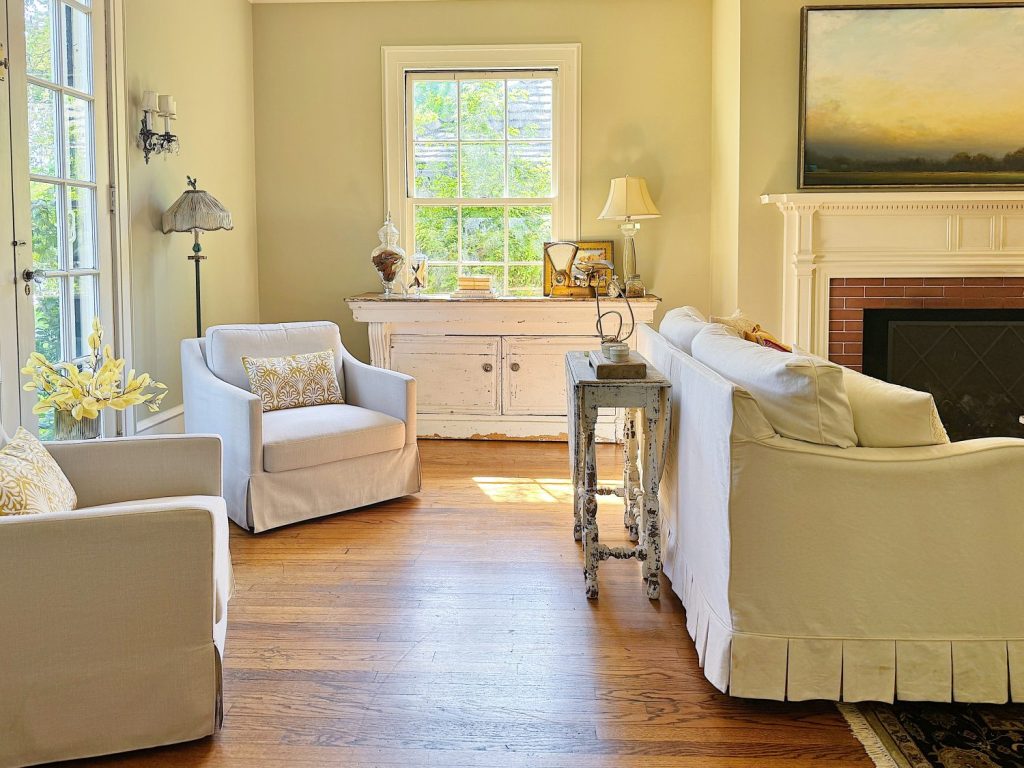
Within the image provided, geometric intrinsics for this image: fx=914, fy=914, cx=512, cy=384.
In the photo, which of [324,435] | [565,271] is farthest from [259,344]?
[565,271]

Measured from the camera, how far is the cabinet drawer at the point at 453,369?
18.7ft

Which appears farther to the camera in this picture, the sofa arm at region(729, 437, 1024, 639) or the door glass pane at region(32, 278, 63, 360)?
the door glass pane at region(32, 278, 63, 360)

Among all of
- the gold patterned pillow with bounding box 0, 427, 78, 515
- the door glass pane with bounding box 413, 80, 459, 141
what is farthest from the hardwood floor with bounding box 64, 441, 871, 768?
the door glass pane with bounding box 413, 80, 459, 141

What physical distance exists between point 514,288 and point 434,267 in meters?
0.56

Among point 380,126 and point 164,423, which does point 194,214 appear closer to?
point 164,423

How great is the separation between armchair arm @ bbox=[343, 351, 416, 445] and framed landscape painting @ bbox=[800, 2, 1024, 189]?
105 inches

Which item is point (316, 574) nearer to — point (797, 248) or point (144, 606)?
point (144, 606)

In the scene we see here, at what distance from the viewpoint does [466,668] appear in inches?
101

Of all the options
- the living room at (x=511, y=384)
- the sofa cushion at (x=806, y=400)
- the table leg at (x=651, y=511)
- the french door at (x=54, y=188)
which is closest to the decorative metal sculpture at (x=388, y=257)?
the living room at (x=511, y=384)

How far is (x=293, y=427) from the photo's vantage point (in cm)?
399

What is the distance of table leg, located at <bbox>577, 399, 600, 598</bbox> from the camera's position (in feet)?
9.87

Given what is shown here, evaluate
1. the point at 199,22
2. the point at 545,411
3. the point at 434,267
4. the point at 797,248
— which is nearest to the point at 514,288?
the point at 434,267

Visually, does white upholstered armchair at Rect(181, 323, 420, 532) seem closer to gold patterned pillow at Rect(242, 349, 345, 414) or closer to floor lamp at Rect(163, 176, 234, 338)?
gold patterned pillow at Rect(242, 349, 345, 414)

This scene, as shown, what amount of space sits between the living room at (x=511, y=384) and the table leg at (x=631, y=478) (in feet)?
0.34
